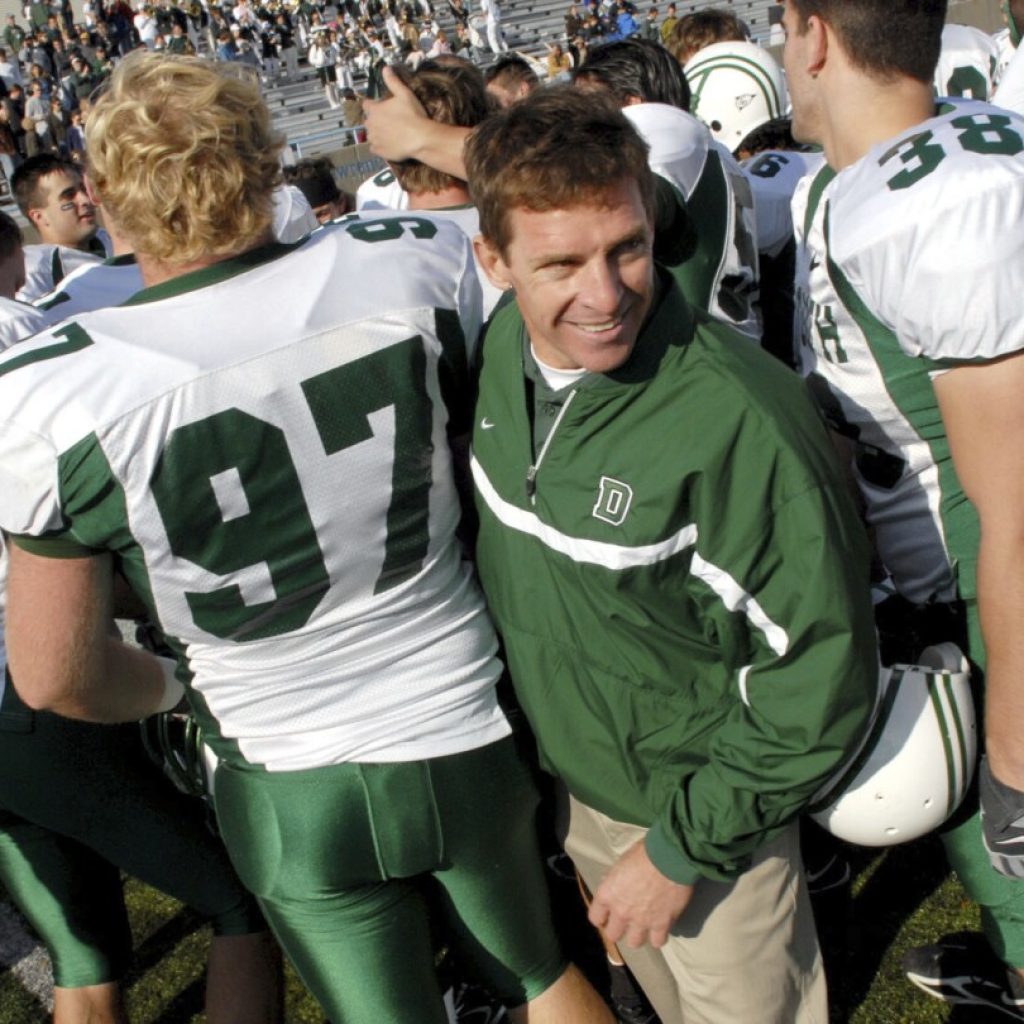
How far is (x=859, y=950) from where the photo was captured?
2.94 m

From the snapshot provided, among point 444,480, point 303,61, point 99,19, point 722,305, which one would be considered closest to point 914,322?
point 444,480

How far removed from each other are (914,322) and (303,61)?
93.5 feet

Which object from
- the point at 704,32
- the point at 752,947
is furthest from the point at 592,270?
the point at 704,32

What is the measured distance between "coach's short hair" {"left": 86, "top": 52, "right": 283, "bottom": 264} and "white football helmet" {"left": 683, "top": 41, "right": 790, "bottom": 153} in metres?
3.16

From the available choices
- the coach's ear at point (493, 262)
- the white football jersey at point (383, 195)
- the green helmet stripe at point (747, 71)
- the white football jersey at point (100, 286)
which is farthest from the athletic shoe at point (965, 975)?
the green helmet stripe at point (747, 71)

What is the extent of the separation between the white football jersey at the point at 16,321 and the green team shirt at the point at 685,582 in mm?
1671

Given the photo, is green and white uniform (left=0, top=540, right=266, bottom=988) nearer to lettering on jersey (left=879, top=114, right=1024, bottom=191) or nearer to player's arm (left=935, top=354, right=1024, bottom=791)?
player's arm (left=935, top=354, right=1024, bottom=791)

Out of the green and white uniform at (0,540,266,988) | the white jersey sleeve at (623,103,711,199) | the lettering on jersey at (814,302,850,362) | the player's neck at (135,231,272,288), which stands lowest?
the green and white uniform at (0,540,266,988)

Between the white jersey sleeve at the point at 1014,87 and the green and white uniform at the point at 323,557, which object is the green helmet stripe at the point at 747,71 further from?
the green and white uniform at the point at 323,557

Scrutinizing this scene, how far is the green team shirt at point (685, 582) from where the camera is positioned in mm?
1569

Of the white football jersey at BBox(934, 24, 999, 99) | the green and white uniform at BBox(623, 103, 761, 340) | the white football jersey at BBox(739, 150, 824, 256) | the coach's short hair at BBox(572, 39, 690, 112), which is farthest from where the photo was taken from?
the white football jersey at BBox(934, 24, 999, 99)

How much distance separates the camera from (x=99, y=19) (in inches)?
951

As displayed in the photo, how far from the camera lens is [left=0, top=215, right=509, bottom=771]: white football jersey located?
162 centimetres

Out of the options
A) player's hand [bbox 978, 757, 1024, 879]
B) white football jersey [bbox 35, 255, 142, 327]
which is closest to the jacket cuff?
player's hand [bbox 978, 757, 1024, 879]
